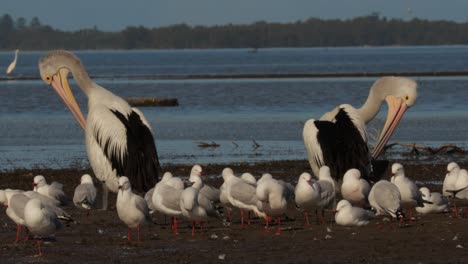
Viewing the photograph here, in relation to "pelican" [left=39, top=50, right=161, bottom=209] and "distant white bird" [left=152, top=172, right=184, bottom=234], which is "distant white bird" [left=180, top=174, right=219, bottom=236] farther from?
"pelican" [left=39, top=50, right=161, bottom=209]

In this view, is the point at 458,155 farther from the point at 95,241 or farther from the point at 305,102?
the point at 305,102

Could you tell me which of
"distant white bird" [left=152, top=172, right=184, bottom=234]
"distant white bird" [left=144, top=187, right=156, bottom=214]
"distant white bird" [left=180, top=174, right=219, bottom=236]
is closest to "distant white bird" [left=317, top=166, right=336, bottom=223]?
"distant white bird" [left=180, top=174, right=219, bottom=236]

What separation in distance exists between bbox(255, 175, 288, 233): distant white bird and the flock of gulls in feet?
0.03

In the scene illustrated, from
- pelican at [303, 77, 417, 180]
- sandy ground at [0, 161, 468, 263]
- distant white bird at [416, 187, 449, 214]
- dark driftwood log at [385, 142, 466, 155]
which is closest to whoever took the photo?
sandy ground at [0, 161, 468, 263]

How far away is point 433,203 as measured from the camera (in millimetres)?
12523

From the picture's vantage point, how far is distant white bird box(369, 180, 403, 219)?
11516mm

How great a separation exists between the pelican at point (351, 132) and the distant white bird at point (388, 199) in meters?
1.31

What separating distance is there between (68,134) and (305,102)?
14.4 metres

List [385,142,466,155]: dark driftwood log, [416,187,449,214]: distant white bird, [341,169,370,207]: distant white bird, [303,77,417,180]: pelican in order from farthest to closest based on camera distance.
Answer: [385,142,466,155]: dark driftwood log < [303,77,417,180]: pelican < [416,187,449,214]: distant white bird < [341,169,370,207]: distant white bird

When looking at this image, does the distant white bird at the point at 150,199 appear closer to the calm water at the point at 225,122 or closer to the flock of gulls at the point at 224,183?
the flock of gulls at the point at 224,183

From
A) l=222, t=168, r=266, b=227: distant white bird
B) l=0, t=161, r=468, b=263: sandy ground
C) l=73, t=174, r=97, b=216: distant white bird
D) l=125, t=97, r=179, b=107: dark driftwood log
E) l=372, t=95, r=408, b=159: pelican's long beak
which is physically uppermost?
l=372, t=95, r=408, b=159: pelican's long beak

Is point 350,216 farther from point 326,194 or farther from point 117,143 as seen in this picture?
point 117,143

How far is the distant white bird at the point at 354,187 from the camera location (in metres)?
12.4

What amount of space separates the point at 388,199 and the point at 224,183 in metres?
2.09
